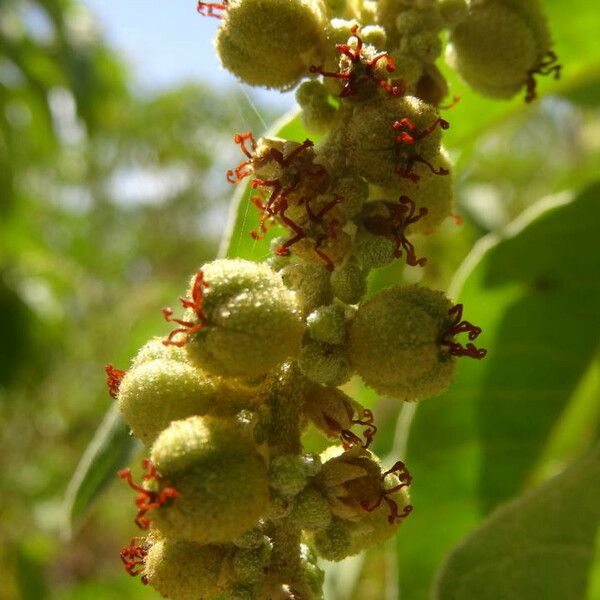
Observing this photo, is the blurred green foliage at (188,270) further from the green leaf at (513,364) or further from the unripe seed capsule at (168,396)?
the unripe seed capsule at (168,396)

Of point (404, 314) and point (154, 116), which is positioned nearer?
point (404, 314)

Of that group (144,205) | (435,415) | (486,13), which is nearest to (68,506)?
(435,415)

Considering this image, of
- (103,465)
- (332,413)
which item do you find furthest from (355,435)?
(103,465)

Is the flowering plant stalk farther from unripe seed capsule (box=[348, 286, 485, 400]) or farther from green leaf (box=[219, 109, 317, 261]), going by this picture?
green leaf (box=[219, 109, 317, 261])

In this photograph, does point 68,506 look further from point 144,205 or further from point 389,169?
point 144,205

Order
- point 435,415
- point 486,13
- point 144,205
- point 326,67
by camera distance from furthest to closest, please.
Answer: point 144,205 → point 435,415 → point 486,13 → point 326,67

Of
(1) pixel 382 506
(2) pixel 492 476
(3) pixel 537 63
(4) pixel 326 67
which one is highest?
(3) pixel 537 63

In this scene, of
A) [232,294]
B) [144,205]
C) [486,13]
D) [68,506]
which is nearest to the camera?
[232,294]
